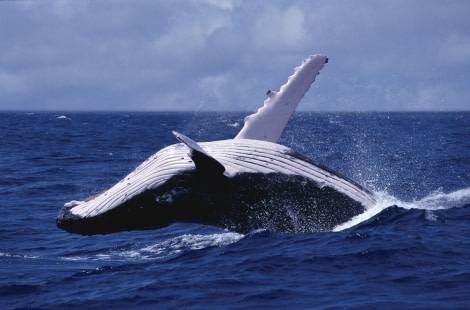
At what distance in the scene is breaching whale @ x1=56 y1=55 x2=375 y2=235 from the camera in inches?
384

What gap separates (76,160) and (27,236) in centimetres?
1588

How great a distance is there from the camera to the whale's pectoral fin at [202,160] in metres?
8.73

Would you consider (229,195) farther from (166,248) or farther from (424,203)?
(424,203)

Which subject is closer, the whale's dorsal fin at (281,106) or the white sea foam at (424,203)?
the white sea foam at (424,203)

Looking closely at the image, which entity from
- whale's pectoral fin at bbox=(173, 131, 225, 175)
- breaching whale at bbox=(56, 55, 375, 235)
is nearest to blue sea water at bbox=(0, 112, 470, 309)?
breaching whale at bbox=(56, 55, 375, 235)

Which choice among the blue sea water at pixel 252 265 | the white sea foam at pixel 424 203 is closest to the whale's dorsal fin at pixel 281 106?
the blue sea water at pixel 252 265

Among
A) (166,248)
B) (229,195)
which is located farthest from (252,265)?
(166,248)

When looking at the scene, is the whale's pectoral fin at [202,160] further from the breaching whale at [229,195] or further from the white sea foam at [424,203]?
the white sea foam at [424,203]

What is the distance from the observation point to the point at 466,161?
82.2 feet

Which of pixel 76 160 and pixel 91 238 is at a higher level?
pixel 76 160

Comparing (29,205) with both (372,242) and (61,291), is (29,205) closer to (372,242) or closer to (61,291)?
(61,291)

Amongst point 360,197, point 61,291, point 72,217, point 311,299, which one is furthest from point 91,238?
point 311,299

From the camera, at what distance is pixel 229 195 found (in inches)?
392

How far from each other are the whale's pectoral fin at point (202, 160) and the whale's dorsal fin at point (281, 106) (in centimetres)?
139
